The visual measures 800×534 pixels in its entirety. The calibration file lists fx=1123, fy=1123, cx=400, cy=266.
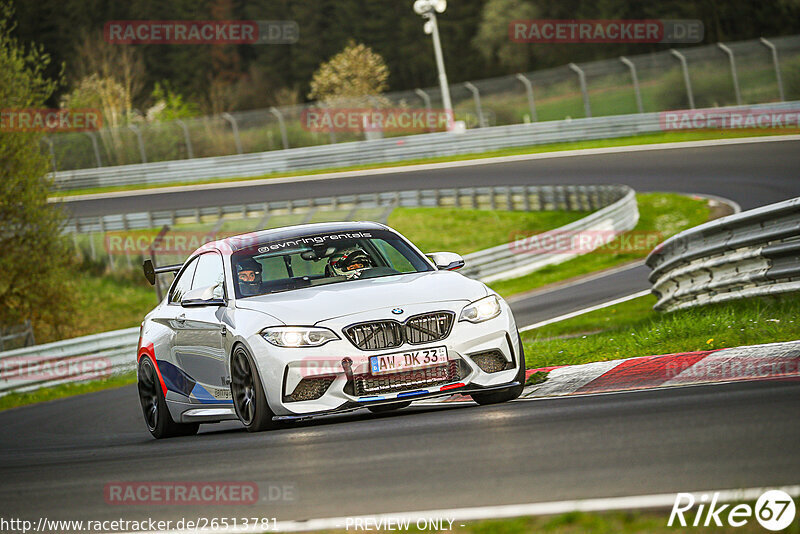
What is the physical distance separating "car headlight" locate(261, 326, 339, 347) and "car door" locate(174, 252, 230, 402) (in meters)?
0.92

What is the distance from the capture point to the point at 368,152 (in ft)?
151

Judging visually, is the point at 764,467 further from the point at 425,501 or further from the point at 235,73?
the point at 235,73

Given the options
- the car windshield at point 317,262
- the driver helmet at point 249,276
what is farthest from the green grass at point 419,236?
the driver helmet at point 249,276

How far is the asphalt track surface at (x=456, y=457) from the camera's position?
498cm

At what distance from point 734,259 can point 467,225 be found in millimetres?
21876

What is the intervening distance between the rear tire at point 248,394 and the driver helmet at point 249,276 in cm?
62

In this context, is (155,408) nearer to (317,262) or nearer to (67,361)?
(317,262)

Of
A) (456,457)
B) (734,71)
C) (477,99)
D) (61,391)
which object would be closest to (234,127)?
(477,99)


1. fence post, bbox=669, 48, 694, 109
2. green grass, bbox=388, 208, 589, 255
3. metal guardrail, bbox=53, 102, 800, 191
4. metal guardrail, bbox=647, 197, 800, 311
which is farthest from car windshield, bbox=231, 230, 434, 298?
fence post, bbox=669, 48, 694, 109

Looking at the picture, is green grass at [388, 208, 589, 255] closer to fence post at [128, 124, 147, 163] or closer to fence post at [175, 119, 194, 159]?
fence post at [175, 119, 194, 159]

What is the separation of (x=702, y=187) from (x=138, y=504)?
24.7m

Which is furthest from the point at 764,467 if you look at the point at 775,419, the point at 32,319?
the point at 32,319

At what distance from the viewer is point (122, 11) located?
10362cm

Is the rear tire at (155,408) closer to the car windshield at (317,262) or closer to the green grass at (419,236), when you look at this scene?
the car windshield at (317,262)
